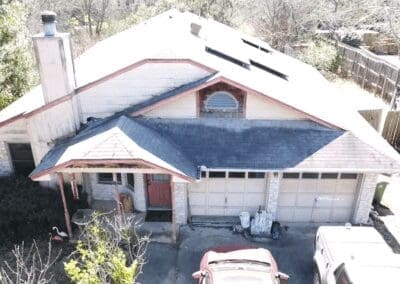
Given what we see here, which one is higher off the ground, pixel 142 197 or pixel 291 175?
pixel 291 175

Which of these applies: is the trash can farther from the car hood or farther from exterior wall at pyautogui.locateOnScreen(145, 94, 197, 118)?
exterior wall at pyautogui.locateOnScreen(145, 94, 197, 118)

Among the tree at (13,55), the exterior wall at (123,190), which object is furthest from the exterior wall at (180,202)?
the tree at (13,55)

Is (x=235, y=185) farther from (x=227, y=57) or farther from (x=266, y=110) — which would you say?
(x=227, y=57)

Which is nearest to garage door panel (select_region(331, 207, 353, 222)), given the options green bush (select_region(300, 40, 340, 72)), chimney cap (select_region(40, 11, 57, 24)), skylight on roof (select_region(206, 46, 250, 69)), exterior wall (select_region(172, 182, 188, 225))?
exterior wall (select_region(172, 182, 188, 225))

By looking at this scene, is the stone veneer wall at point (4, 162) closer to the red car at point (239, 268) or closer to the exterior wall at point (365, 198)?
the red car at point (239, 268)

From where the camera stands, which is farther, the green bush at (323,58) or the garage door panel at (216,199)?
the green bush at (323,58)

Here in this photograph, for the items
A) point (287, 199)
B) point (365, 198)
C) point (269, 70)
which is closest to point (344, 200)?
point (365, 198)

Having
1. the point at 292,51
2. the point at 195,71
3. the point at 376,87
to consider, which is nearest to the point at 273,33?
the point at 292,51
